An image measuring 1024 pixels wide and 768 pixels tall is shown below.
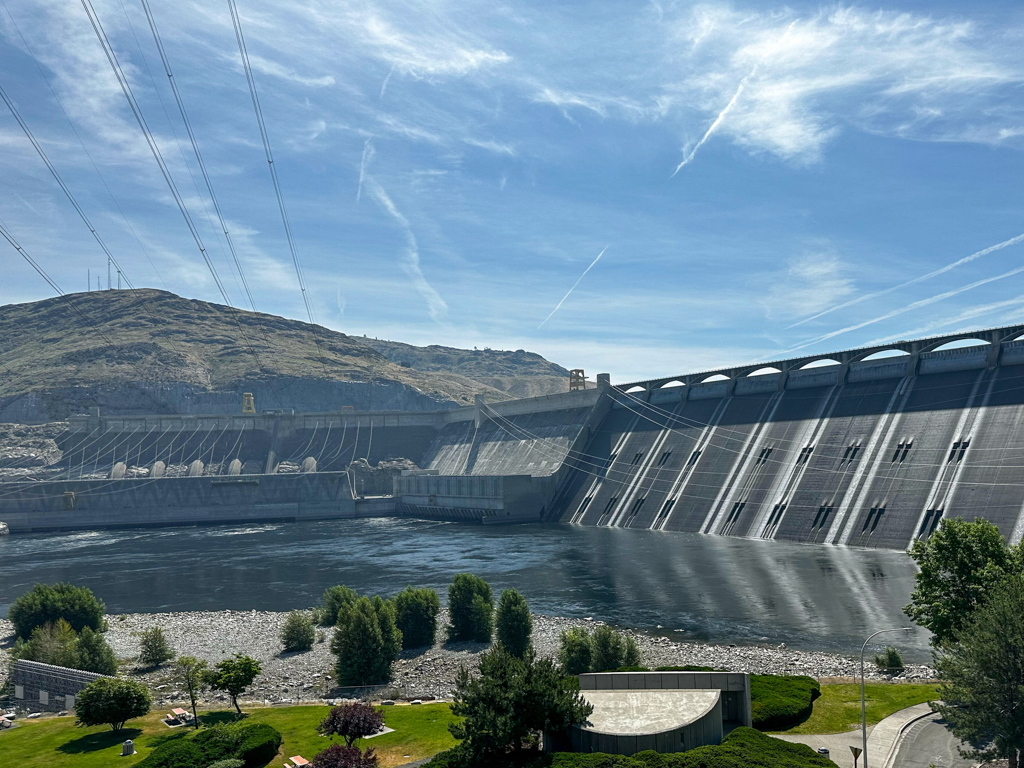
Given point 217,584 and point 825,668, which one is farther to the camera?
point 217,584

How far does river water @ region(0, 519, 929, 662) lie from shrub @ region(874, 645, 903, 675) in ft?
10.7

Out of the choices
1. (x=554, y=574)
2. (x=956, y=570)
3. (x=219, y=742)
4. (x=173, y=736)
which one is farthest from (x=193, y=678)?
(x=554, y=574)

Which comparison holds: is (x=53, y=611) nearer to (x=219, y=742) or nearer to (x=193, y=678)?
(x=193, y=678)

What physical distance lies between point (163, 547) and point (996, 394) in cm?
9194

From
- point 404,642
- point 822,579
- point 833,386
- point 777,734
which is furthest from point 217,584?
point 833,386

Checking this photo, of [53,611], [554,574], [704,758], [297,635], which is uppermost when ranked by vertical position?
[554,574]

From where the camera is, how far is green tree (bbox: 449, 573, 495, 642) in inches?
1876

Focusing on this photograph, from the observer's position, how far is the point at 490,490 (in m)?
112

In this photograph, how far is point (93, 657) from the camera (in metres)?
39.9

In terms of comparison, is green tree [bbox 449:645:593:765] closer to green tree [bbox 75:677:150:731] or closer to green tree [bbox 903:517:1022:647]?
green tree [bbox 75:677:150:731]

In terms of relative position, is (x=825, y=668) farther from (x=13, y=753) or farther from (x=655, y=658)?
(x=13, y=753)

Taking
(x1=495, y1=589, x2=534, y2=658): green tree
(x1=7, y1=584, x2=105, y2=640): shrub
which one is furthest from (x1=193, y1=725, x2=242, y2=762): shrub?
(x1=7, y1=584, x2=105, y2=640): shrub

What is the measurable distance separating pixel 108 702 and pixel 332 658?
1546 cm

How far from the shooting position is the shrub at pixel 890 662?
37.4 m
